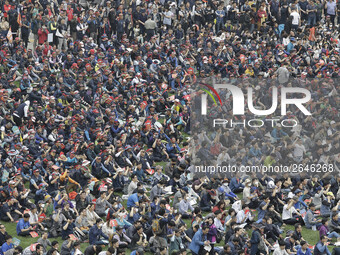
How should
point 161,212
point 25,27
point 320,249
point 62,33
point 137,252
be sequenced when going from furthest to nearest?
point 62,33 < point 25,27 < point 161,212 < point 320,249 < point 137,252

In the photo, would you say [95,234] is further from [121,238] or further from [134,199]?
[134,199]

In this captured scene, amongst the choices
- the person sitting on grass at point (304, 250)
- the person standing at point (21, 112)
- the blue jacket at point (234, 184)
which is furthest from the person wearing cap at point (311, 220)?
the person standing at point (21, 112)

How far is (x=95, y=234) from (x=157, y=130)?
820 cm

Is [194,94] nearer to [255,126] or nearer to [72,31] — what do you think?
[255,126]

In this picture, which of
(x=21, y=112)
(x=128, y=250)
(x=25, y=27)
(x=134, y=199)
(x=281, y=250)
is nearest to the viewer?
(x=281, y=250)

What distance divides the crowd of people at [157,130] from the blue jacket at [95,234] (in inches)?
1.6

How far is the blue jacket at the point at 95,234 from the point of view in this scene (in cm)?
2548

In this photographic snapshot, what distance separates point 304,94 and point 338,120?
8.37 feet

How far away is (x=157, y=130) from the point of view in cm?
3297

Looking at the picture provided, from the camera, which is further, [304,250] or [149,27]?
[149,27]

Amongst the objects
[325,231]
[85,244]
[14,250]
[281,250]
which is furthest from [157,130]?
[14,250]

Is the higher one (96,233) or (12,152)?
(12,152)

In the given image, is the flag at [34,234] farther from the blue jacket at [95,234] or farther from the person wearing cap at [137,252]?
the person wearing cap at [137,252]

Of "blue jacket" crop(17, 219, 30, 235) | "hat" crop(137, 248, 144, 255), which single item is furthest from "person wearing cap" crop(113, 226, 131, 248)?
"blue jacket" crop(17, 219, 30, 235)
